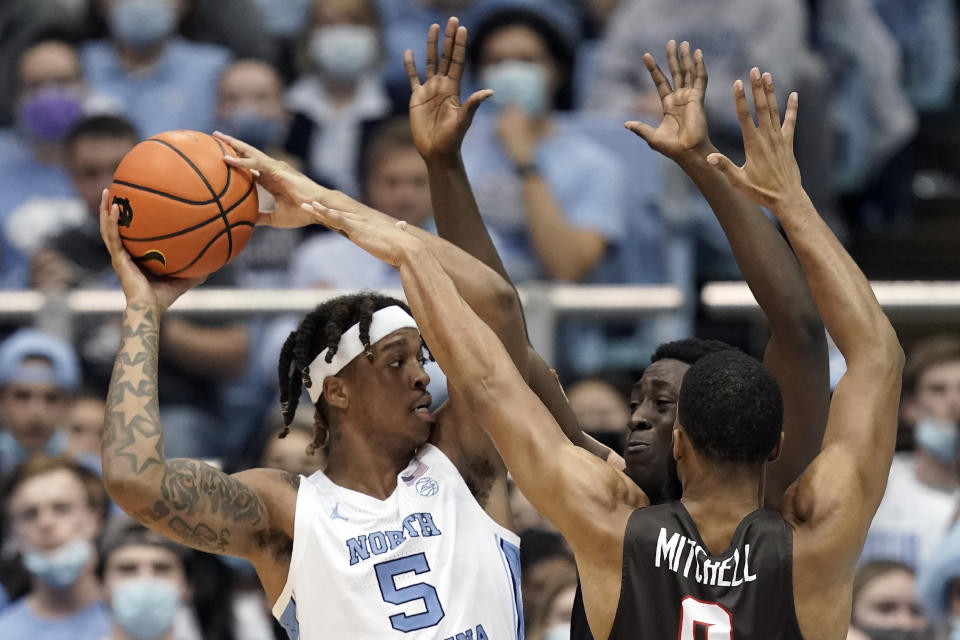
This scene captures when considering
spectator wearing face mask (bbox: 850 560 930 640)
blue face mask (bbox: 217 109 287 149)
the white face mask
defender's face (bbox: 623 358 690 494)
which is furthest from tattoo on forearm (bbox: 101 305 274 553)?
the white face mask

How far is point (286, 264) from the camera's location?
24.9 ft

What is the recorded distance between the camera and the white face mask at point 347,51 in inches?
332

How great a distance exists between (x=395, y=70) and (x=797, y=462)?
16.1 feet

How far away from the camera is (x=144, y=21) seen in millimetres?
8664

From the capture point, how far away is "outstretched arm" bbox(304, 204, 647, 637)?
3.61 m

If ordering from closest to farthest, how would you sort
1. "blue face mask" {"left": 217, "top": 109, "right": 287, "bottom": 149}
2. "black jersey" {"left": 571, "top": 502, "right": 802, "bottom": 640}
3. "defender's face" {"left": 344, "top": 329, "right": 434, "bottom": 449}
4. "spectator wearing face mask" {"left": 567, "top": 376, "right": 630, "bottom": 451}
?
1. "black jersey" {"left": 571, "top": 502, "right": 802, "bottom": 640}
2. "defender's face" {"left": 344, "top": 329, "right": 434, "bottom": 449}
3. "spectator wearing face mask" {"left": 567, "top": 376, "right": 630, "bottom": 451}
4. "blue face mask" {"left": 217, "top": 109, "right": 287, "bottom": 149}

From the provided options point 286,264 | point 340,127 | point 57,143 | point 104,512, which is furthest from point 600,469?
point 57,143

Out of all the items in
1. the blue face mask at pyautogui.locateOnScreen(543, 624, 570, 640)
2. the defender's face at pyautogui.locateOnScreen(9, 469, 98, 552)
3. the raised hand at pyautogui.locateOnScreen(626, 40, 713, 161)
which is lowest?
the blue face mask at pyautogui.locateOnScreen(543, 624, 570, 640)

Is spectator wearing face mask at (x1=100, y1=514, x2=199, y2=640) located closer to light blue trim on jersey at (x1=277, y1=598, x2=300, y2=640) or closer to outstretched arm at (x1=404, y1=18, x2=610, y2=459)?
light blue trim on jersey at (x1=277, y1=598, x2=300, y2=640)

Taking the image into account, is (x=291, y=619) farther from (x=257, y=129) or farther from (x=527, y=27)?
(x=527, y=27)

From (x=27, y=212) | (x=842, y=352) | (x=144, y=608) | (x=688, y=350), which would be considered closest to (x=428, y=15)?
(x=27, y=212)

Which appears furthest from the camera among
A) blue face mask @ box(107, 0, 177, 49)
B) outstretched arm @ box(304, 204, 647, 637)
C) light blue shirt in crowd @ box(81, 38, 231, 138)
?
blue face mask @ box(107, 0, 177, 49)

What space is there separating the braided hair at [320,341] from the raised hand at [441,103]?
473 mm

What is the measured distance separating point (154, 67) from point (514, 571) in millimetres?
5265
